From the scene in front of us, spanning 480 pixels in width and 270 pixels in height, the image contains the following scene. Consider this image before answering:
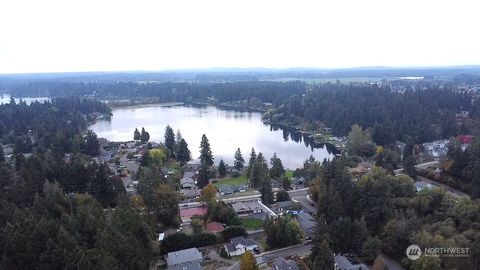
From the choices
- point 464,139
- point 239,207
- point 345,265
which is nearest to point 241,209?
point 239,207

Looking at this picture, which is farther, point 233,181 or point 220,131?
point 220,131

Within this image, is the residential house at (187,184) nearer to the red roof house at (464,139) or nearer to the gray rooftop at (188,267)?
the gray rooftop at (188,267)

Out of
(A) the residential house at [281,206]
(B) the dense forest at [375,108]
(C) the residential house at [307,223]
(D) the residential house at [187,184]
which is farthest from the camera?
(B) the dense forest at [375,108]

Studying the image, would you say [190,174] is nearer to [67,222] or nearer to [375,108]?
[67,222]

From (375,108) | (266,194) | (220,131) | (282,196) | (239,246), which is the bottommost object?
(220,131)

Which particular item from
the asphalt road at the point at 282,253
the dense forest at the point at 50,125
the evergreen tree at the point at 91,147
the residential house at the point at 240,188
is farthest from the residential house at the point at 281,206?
the evergreen tree at the point at 91,147

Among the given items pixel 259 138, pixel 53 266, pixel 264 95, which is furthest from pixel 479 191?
pixel 264 95

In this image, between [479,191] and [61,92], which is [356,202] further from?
[61,92]
